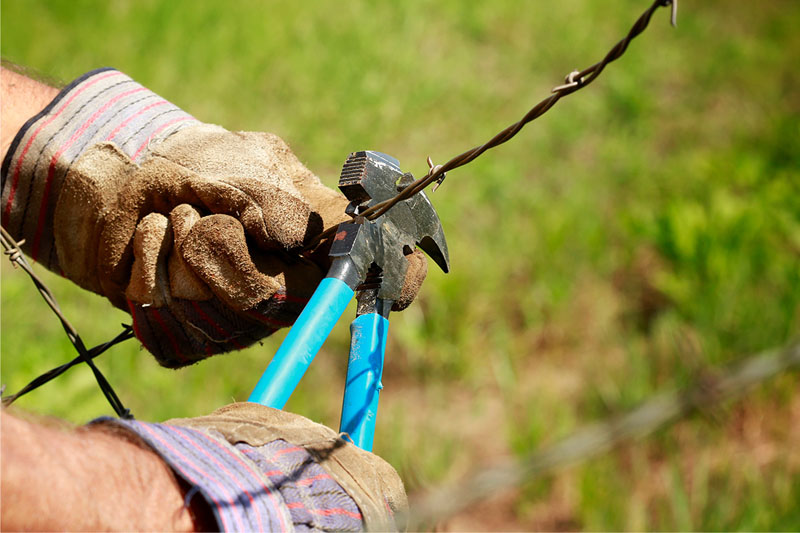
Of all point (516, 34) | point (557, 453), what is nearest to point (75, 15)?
point (516, 34)

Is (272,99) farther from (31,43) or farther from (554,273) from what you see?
(554,273)

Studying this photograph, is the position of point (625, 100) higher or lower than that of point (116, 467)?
higher

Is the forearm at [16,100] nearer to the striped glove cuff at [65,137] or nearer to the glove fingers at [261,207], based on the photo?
the striped glove cuff at [65,137]

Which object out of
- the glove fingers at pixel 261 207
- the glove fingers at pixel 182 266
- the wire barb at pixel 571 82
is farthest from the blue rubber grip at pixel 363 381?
the wire barb at pixel 571 82

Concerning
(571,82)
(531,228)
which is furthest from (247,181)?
(531,228)

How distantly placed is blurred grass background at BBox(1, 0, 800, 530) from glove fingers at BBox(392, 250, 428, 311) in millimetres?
1046

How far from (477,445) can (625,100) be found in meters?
3.09

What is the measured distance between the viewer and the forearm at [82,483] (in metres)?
0.83

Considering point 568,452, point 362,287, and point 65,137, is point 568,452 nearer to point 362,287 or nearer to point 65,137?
point 362,287

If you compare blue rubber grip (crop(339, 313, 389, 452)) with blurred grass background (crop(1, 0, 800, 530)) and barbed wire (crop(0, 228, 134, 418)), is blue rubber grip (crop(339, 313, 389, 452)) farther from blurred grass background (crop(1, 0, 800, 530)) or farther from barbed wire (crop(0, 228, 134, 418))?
blurred grass background (crop(1, 0, 800, 530))

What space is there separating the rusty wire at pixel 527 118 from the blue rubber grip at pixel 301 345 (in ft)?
0.52

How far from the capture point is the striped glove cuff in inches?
60.9

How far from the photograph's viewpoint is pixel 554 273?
407 centimetres

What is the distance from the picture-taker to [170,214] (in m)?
1.45
